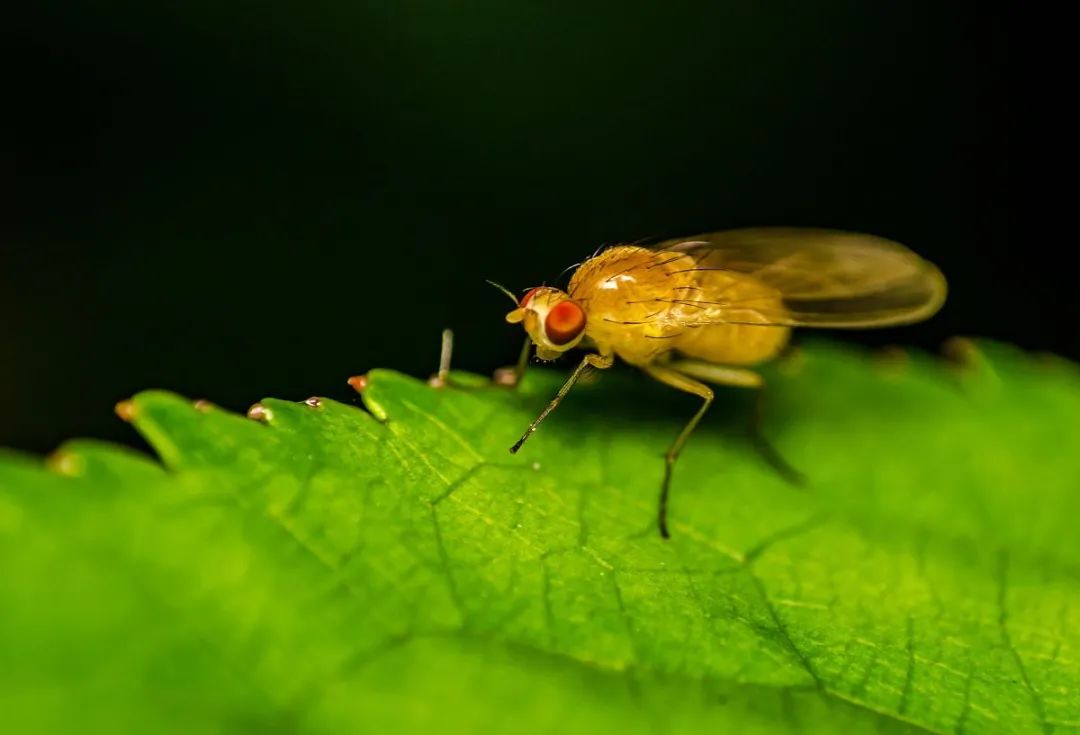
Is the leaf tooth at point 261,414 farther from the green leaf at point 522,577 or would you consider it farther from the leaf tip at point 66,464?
the leaf tip at point 66,464

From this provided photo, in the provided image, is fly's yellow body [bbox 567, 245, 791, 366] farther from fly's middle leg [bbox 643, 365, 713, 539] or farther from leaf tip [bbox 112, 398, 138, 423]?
leaf tip [bbox 112, 398, 138, 423]

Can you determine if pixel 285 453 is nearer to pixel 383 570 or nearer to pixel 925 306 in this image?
pixel 383 570

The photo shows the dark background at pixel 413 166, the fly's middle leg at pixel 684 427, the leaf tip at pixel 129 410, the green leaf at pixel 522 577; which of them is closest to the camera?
the green leaf at pixel 522 577

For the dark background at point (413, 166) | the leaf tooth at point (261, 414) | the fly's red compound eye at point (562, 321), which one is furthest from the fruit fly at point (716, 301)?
the dark background at point (413, 166)

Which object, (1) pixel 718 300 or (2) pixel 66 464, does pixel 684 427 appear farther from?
(2) pixel 66 464

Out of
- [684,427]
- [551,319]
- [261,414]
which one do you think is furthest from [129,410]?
[684,427]

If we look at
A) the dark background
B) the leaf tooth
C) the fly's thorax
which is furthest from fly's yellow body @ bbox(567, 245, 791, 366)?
the dark background
